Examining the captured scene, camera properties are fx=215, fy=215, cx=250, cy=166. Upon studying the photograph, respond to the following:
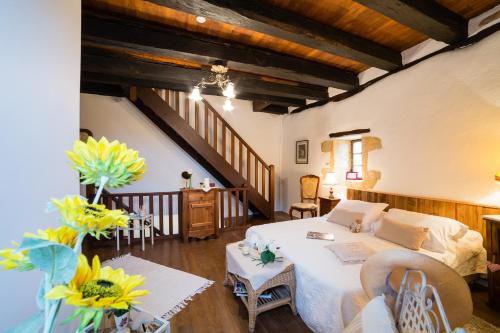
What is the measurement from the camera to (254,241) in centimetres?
239

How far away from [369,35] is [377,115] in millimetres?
1202

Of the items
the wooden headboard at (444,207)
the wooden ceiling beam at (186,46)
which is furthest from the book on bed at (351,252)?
the wooden ceiling beam at (186,46)

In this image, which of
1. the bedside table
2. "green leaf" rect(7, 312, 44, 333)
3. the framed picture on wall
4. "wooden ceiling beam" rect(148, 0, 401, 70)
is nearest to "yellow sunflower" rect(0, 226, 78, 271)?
"green leaf" rect(7, 312, 44, 333)

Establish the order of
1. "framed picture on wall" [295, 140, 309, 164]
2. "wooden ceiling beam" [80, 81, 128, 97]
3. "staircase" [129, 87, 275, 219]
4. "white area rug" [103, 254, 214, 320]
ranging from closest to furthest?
"white area rug" [103, 254, 214, 320]
"staircase" [129, 87, 275, 219]
"wooden ceiling beam" [80, 81, 128, 97]
"framed picture on wall" [295, 140, 309, 164]

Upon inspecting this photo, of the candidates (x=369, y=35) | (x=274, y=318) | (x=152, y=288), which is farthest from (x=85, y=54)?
(x=274, y=318)

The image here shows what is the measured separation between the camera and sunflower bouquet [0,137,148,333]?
405 millimetres

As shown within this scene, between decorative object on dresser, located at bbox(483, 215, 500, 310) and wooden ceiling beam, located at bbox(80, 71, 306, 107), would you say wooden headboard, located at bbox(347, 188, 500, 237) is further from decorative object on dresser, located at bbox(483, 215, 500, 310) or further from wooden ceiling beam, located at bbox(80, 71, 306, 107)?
wooden ceiling beam, located at bbox(80, 71, 306, 107)

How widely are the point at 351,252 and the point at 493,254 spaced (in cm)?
136

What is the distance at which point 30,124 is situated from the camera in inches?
33.8

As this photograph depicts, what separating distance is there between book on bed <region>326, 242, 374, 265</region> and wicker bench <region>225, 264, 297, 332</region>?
1.48 ft

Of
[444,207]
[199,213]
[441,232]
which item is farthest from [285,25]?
[199,213]

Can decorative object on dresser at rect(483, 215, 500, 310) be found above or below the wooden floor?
above

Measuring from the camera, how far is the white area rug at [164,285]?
2.02 meters

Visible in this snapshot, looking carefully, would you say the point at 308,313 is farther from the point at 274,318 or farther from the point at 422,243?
the point at 422,243
